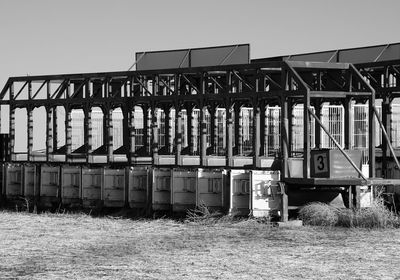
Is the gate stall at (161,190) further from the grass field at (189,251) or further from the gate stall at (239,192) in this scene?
the gate stall at (239,192)

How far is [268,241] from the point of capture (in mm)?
20250

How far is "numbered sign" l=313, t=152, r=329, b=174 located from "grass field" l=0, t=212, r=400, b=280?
6.56 ft

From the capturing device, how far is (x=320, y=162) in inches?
945

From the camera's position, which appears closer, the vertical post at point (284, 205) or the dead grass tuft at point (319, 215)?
the dead grass tuft at point (319, 215)

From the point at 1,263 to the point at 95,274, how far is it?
2.39m

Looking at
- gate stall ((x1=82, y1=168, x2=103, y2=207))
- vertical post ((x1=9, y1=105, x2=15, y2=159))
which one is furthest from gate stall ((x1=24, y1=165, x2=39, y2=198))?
vertical post ((x1=9, y1=105, x2=15, y2=159))

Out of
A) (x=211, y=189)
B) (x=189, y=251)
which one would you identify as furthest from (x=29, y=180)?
(x=189, y=251)

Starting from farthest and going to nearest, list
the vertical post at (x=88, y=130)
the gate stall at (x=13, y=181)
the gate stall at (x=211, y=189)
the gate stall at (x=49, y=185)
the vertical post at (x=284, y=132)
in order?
1. the gate stall at (x=13, y=181)
2. the vertical post at (x=88, y=130)
3. the gate stall at (x=49, y=185)
4. the gate stall at (x=211, y=189)
5. the vertical post at (x=284, y=132)

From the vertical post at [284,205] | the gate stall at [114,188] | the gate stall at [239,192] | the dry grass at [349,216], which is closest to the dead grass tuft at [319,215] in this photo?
the dry grass at [349,216]

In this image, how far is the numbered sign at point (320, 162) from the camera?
23.8m

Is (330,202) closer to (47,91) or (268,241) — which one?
(268,241)

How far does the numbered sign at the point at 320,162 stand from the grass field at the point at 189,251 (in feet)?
6.56

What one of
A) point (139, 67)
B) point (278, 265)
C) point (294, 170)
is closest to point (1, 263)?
point (278, 265)

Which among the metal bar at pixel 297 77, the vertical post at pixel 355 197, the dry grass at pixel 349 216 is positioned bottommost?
the dry grass at pixel 349 216
